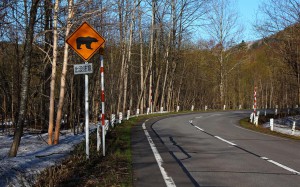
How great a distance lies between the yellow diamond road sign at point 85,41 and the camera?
8195 mm

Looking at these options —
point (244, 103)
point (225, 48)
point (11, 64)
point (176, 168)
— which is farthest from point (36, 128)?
point (244, 103)

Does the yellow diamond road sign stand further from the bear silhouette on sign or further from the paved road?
the paved road

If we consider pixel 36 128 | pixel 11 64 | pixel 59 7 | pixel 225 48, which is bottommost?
pixel 36 128

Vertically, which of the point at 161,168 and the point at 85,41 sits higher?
the point at 85,41

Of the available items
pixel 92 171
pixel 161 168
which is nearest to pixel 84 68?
pixel 92 171

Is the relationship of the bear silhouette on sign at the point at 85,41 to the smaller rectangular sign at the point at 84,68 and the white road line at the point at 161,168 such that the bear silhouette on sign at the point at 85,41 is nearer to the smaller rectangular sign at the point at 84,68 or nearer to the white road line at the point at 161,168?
the smaller rectangular sign at the point at 84,68

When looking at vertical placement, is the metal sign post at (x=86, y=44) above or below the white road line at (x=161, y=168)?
above

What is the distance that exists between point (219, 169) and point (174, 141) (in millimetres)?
5075

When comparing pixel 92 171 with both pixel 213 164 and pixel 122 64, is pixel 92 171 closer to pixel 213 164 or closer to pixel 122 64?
pixel 213 164

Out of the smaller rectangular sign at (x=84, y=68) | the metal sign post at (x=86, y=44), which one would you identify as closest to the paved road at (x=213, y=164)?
the metal sign post at (x=86, y=44)

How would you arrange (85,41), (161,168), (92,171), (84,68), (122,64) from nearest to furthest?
(92,171) → (161,168) → (84,68) → (85,41) → (122,64)

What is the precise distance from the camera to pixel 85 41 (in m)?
8.29

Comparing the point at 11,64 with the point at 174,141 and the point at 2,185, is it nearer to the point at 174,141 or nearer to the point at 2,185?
the point at 174,141

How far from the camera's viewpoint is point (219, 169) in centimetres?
755
